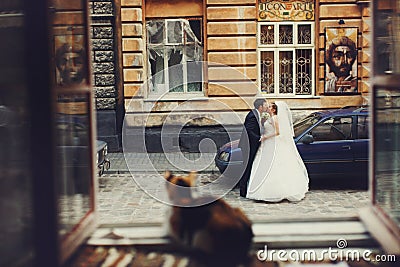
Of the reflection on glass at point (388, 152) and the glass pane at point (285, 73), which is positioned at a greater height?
the glass pane at point (285, 73)

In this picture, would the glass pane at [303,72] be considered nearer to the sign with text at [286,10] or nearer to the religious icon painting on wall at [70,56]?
the sign with text at [286,10]

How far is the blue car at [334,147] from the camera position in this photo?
5184 mm

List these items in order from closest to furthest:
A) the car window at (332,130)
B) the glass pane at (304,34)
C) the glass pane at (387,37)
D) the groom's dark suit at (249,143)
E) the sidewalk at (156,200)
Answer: the glass pane at (387,37)
the sidewalk at (156,200)
the groom's dark suit at (249,143)
the car window at (332,130)
the glass pane at (304,34)

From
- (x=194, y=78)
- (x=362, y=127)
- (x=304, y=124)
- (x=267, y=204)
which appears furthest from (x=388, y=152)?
(x=194, y=78)

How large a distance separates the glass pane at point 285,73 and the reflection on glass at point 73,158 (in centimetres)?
591

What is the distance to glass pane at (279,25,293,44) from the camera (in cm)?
763

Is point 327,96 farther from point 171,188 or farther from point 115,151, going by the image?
point 171,188

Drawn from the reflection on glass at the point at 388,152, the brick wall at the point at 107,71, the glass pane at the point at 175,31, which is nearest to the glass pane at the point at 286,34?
the glass pane at the point at 175,31

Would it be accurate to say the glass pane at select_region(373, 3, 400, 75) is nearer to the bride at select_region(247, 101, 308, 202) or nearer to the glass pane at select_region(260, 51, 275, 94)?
the bride at select_region(247, 101, 308, 202)

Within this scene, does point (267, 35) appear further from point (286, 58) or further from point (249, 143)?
point (249, 143)

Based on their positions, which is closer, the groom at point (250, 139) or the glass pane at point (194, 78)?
the groom at point (250, 139)

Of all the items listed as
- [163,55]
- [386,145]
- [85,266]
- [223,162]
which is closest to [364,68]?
[163,55]

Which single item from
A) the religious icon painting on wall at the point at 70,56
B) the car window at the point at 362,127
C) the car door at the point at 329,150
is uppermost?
the religious icon painting on wall at the point at 70,56

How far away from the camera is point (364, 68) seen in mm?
7602
